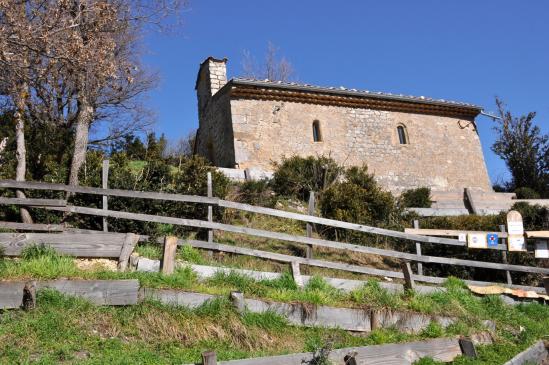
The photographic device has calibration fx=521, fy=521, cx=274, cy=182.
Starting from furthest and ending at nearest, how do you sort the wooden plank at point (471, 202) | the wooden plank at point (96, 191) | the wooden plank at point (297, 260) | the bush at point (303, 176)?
1. the wooden plank at point (471, 202)
2. the bush at point (303, 176)
3. the wooden plank at point (297, 260)
4. the wooden plank at point (96, 191)

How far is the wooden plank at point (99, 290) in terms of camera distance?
6.49 meters

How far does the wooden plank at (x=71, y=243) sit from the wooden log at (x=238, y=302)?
2105mm

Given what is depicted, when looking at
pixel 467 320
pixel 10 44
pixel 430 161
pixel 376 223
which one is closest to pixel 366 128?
pixel 430 161

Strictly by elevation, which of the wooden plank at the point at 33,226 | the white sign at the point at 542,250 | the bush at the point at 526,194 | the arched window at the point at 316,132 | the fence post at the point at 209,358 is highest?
the arched window at the point at 316,132

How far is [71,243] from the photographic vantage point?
773 cm

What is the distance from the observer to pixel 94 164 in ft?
41.5

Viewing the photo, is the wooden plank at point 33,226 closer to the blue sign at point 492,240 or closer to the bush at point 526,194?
the blue sign at point 492,240

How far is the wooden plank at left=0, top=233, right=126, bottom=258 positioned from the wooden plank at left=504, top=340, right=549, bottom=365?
5688 millimetres

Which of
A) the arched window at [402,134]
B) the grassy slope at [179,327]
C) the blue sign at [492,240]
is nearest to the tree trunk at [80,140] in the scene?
the grassy slope at [179,327]

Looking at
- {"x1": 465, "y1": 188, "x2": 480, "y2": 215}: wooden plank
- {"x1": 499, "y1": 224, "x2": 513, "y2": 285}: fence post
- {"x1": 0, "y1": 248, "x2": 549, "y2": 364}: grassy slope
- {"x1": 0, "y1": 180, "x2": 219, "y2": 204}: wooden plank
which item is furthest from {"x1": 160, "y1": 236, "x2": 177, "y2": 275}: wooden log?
{"x1": 465, "y1": 188, "x2": 480, "y2": 215}: wooden plank

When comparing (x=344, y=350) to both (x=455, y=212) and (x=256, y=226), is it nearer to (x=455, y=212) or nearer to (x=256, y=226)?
(x=256, y=226)

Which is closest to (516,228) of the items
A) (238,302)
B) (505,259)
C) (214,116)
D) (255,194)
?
(505,259)

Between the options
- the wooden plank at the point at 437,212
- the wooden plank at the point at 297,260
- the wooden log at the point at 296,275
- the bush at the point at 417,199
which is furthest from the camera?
the bush at the point at 417,199

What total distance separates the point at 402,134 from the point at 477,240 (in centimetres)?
1156
